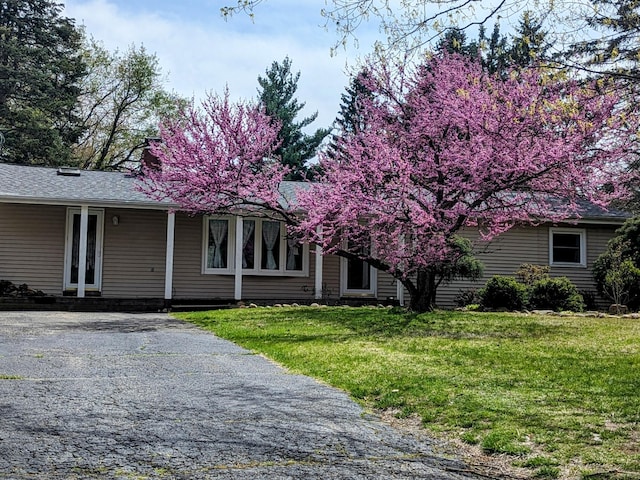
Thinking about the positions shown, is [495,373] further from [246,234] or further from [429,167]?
[246,234]

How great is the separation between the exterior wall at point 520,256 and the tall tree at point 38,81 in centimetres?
2188

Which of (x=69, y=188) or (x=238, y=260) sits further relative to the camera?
(x=69, y=188)

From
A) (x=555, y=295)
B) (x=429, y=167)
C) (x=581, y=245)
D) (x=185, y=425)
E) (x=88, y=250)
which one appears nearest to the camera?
(x=185, y=425)

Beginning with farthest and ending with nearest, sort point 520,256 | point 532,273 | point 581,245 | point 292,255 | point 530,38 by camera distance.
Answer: point 581,245 → point 520,256 → point 292,255 → point 532,273 → point 530,38

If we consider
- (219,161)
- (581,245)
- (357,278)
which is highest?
(219,161)

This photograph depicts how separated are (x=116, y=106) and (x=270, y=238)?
20993 mm

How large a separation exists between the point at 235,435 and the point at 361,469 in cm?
104

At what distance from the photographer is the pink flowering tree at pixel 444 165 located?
1231 centimetres

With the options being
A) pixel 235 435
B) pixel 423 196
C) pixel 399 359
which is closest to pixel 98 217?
pixel 423 196

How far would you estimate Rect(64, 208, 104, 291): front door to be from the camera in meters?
17.4

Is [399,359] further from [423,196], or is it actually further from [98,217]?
Result: [98,217]

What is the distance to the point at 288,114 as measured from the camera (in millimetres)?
37062

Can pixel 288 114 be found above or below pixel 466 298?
above

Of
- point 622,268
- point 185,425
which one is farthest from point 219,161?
point 185,425
